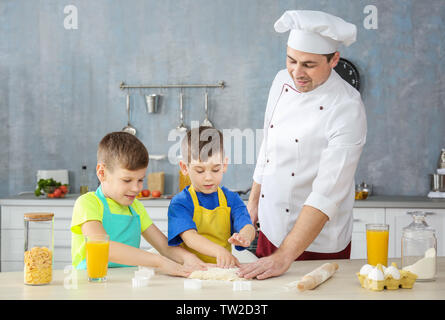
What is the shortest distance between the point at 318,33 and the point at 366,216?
6.09ft

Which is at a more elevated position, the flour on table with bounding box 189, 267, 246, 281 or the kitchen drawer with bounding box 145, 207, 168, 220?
the flour on table with bounding box 189, 267, 246, 281

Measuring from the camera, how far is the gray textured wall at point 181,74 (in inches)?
150

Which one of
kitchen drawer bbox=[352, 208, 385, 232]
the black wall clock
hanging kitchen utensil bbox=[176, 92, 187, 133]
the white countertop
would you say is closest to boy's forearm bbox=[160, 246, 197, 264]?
the white countertop

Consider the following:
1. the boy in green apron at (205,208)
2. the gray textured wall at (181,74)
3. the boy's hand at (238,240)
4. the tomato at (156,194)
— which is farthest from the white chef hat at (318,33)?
the gray textured wall at (181,74)

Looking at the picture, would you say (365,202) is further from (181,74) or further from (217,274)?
(217,274)

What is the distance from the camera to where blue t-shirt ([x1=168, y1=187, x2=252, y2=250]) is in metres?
1.54

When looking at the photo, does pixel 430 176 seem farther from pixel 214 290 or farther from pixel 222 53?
pixel 214 290

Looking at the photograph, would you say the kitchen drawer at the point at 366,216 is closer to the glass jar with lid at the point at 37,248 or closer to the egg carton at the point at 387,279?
the egg carton at the point at 387,279

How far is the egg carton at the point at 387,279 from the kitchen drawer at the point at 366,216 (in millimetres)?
2102

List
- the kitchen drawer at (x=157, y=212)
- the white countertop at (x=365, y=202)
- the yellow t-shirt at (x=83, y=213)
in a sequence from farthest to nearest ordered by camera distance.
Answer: the kitchen drawer at (x=157, y=212) < the white countertop at (x=365, y=202) < the yellow t-shirt at (x=83, y=213)

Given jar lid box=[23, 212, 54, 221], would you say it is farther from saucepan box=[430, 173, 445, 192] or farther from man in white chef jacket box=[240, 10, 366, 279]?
saucepan box=[430, 173, 445, 192]

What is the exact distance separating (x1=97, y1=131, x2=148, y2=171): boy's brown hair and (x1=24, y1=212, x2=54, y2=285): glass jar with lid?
28 cm

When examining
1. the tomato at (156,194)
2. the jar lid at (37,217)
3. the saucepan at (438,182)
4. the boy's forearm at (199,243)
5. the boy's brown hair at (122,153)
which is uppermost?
the boy's brown hair at (122,153)

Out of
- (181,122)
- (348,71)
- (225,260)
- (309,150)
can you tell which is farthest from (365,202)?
(225,260)
